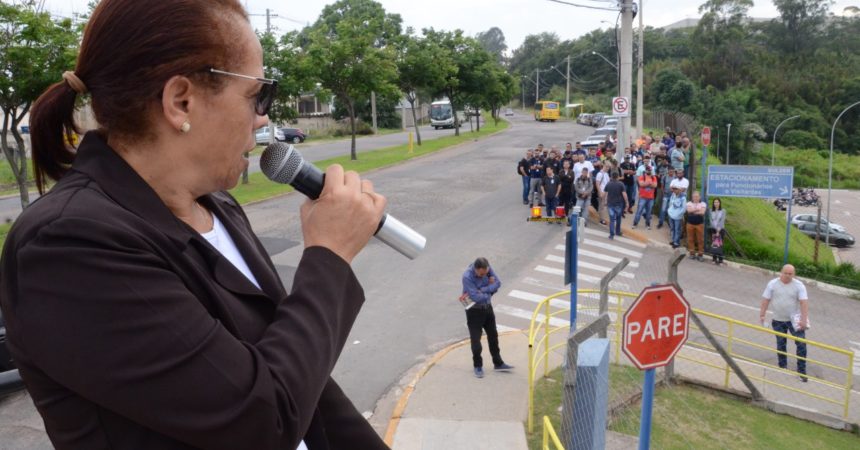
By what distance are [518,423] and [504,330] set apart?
137 inches

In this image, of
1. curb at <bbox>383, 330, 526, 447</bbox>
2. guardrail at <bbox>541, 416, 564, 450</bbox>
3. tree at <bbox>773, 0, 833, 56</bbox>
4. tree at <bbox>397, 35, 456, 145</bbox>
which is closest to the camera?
guardrail at <bbox>541, 416, 564, 450</bbox>

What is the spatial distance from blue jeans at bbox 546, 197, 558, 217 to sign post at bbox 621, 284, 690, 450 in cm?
1378

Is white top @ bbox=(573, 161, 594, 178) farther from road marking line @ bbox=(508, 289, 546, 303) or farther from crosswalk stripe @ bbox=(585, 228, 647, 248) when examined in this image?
road marking line @ bbox=(508, 289, 546, 303)

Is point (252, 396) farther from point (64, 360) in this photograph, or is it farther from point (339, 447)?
point (339, 447)

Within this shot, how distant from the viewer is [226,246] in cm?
142

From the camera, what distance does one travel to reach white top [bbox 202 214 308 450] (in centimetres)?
138

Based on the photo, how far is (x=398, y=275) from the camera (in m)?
14.1

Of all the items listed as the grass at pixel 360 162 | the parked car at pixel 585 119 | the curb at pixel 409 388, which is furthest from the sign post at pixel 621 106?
the parked car at pixel 585 119

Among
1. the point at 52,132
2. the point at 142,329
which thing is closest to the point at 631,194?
the point at 52,132

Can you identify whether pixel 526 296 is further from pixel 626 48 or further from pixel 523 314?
pixel 626 48

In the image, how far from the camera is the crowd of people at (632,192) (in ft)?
57.4

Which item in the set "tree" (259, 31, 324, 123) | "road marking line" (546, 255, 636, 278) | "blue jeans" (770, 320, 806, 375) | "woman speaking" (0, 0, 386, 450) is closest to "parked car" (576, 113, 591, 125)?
"tree" (259, 31, 324, 123)

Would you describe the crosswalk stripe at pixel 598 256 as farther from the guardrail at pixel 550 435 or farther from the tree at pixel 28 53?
the tree at pixel 28 53

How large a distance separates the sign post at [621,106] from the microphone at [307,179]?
64.0 feet
